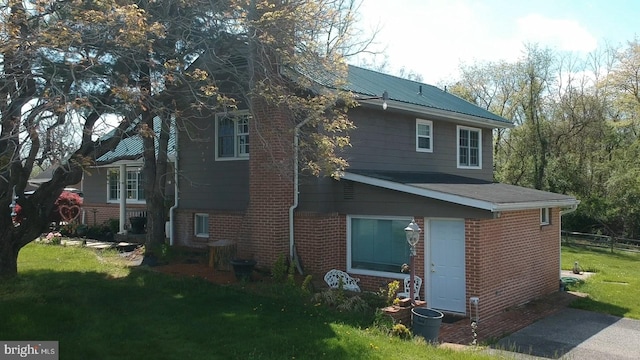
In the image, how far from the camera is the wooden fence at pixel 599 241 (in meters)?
26.9

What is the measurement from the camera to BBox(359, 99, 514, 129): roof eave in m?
14.6

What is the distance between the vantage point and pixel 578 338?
10.2 metres

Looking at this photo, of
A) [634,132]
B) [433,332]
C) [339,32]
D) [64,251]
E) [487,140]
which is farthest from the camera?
[634,132]

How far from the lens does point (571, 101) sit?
117ft

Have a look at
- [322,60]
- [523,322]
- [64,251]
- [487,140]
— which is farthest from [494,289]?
[64,251]

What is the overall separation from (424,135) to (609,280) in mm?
7461

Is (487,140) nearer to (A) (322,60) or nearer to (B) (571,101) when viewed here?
(A) (322,60)

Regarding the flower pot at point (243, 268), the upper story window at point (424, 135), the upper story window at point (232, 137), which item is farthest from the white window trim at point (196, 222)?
the upper story window at point (424, 135)

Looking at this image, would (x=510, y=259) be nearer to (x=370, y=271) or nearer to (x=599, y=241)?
(x=370, y=271)

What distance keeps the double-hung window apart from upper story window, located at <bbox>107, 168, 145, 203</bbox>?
11.4 m

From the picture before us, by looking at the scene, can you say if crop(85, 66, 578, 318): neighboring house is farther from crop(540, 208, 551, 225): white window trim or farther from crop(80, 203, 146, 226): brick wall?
crop(80, 203, 146, 226): brick wall

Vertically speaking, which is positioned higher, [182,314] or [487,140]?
[487,140]

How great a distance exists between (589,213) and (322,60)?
77.0ft

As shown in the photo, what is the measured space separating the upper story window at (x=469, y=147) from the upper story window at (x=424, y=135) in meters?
1.82
